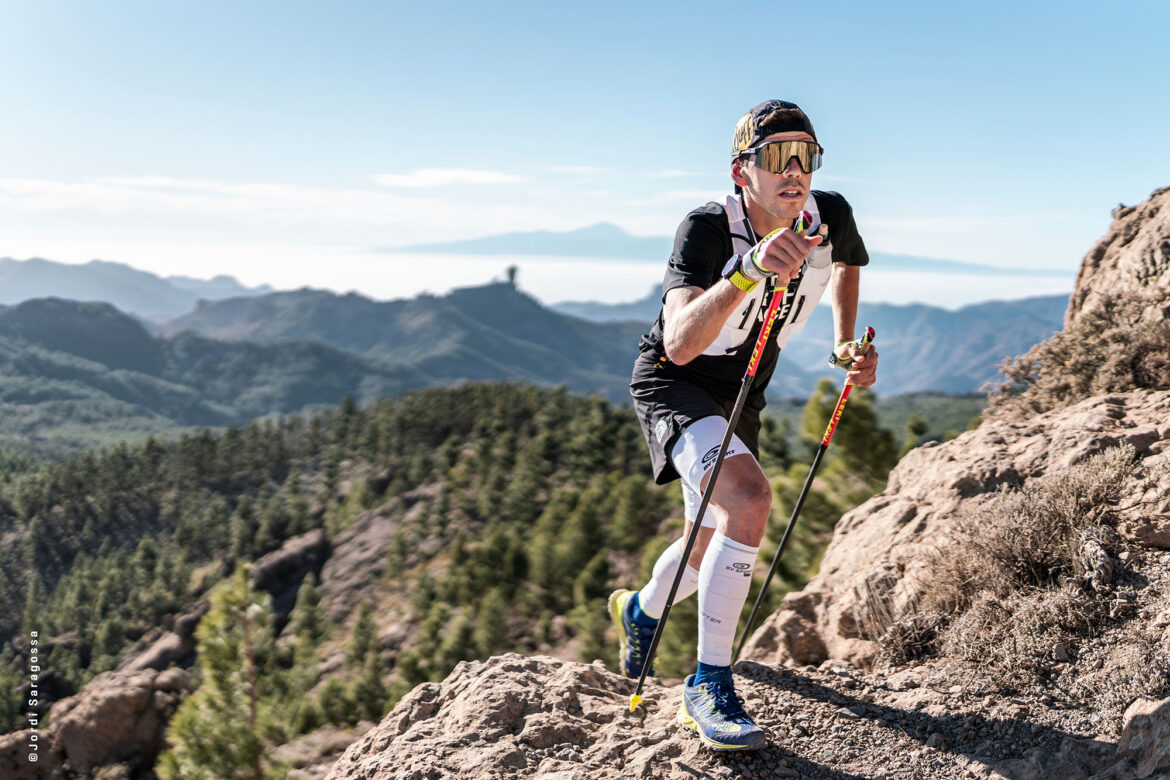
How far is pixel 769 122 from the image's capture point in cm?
417

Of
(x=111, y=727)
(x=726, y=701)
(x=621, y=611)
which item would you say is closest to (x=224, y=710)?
(x=111, y=727)

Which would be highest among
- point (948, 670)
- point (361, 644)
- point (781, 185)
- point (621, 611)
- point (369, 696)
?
point (781, 185)

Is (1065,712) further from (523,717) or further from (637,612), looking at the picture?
(523,717)

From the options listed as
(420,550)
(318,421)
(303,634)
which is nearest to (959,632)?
(303,634)

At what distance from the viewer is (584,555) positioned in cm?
5159

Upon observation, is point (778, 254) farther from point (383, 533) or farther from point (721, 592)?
point (383, 533)

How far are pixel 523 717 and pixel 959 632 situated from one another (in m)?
2.80

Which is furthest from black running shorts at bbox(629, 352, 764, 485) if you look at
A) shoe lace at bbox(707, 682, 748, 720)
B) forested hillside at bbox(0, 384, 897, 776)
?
forested hillside at bbox(0, 384, 897, 776)

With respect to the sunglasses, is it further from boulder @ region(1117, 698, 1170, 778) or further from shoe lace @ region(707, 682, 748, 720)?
boulder @ region(1117, 698, 1170, 778)

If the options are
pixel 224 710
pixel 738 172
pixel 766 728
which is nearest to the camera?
pixel 738 172

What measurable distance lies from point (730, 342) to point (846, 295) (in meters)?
1.08

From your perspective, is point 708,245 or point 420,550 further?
point 420,550

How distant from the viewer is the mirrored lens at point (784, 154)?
163 inches

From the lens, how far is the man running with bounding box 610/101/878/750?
3865mm
